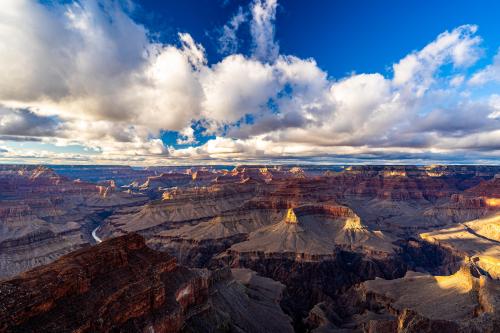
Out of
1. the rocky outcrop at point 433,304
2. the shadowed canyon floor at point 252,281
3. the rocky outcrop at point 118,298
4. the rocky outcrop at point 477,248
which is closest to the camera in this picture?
the rocky outcrop at point 118,298

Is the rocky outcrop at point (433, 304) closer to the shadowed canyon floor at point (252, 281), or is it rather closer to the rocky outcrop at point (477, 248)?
the shadowed canyon floor at point (252, 281)

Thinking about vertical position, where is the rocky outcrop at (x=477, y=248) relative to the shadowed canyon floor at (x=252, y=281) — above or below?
below

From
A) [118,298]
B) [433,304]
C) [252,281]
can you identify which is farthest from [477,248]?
[118,298]

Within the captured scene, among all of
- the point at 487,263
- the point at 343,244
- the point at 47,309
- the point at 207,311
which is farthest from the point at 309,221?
the point at 47,309

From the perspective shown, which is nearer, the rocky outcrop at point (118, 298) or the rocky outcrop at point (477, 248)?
the rocky outcrop at point (118, 298)

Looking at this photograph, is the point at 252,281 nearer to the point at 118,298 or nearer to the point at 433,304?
the point at 433,304

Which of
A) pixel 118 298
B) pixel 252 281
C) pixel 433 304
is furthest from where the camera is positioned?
pixel 252 281

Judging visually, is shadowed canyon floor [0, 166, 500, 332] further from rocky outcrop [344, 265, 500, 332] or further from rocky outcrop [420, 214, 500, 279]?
rocky outcrop [420, 214, 500, 279]

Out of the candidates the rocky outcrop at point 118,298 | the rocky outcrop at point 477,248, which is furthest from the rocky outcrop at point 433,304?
the rocky outcrop at point 477,248

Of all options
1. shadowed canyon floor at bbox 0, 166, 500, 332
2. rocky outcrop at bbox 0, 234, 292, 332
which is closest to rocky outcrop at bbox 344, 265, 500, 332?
shadowed canyon floor at bbox 0, 166, 500, 332
